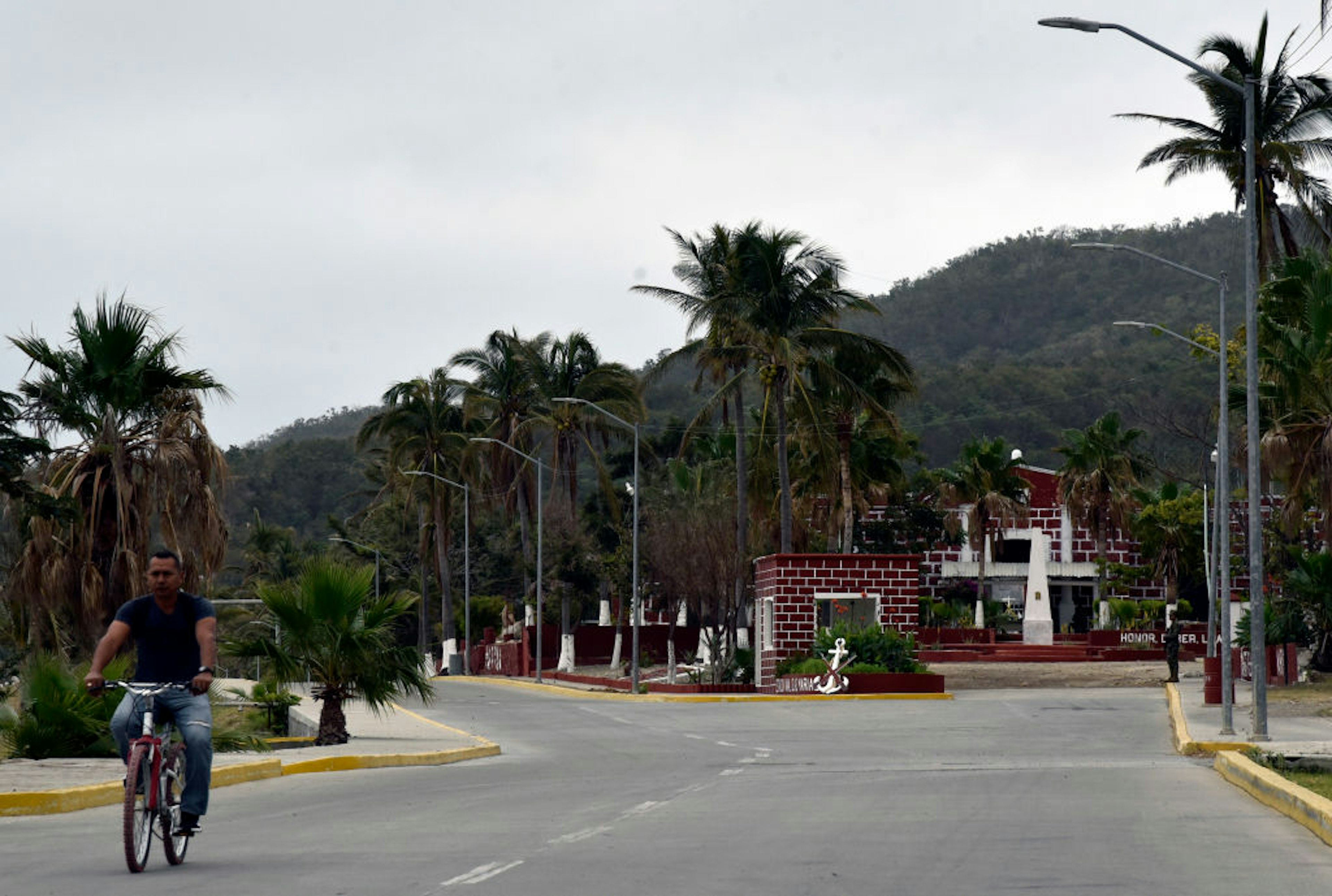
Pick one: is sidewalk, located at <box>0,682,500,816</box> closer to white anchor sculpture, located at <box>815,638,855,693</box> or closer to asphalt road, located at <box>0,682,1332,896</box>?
asphalt road, located at <box>0,682,1332,896</box>

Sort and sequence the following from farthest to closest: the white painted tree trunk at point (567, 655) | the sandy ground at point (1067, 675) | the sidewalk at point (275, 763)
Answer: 1. the white painted tree trunk at point (567, 655)
2. the sandy ground at point (1067, 675)
3. the sidewalk at point (275, 763)

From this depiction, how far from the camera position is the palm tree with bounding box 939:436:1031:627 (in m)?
82.1

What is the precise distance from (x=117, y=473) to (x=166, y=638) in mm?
17038

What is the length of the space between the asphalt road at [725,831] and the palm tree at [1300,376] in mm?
16621

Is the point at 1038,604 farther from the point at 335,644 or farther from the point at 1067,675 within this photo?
the point at 335,644

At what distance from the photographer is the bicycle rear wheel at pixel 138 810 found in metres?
10.5

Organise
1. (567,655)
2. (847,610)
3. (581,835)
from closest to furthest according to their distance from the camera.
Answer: (581,835), (847,610), (567,655)

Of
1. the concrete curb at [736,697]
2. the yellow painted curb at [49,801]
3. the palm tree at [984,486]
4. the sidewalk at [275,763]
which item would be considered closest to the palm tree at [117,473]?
the sidewalk at [275,763]

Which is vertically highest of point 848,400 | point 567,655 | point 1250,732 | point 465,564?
point 848,400

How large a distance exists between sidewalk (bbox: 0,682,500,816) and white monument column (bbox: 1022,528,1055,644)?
4645cm

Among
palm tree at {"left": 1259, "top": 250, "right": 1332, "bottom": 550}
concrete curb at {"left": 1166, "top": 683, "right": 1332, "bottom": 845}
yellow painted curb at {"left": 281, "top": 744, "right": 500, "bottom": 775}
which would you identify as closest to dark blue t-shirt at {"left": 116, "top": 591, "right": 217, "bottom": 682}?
concrete curb at {"left": 1166, "top": 683, "right": 1332, "bottom": 845}

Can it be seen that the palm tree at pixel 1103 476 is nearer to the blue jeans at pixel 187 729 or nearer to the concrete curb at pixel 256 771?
the concrete curb at pixel 256 771

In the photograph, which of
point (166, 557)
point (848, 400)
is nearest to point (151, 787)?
point (166, 557)

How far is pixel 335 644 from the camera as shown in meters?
22.7
